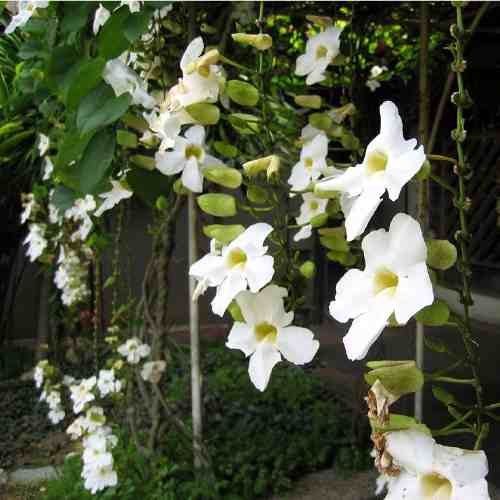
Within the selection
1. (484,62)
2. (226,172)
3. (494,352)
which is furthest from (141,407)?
(494,352)

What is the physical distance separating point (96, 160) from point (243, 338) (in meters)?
0.51

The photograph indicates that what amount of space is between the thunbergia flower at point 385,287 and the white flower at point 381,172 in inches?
0.9

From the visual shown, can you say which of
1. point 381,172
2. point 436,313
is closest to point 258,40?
point 381,172

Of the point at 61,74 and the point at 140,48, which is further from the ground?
the point at 140,48

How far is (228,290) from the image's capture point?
0.76 metres

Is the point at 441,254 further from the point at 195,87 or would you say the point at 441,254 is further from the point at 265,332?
the point at 195,87

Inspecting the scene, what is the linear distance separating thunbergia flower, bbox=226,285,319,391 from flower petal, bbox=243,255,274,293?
34mm

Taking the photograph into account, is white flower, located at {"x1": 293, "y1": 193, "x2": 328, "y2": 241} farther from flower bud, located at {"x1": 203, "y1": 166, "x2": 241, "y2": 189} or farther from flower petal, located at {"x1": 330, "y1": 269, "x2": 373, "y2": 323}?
flower petal, located at {"x1": 330, "y1": 269, "x2": 373, "y2": 323}

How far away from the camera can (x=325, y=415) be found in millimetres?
3039

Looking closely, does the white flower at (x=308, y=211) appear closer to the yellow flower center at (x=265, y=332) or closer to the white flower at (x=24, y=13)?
the yellow flower center at (x=265, y=332)

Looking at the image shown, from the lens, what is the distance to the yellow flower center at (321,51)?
4.25 ft

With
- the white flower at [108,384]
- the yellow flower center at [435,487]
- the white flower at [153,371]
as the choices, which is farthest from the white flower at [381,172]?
the white flower at [108,384]

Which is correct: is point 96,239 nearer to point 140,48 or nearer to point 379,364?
point 140,48

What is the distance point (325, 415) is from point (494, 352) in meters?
1.82
